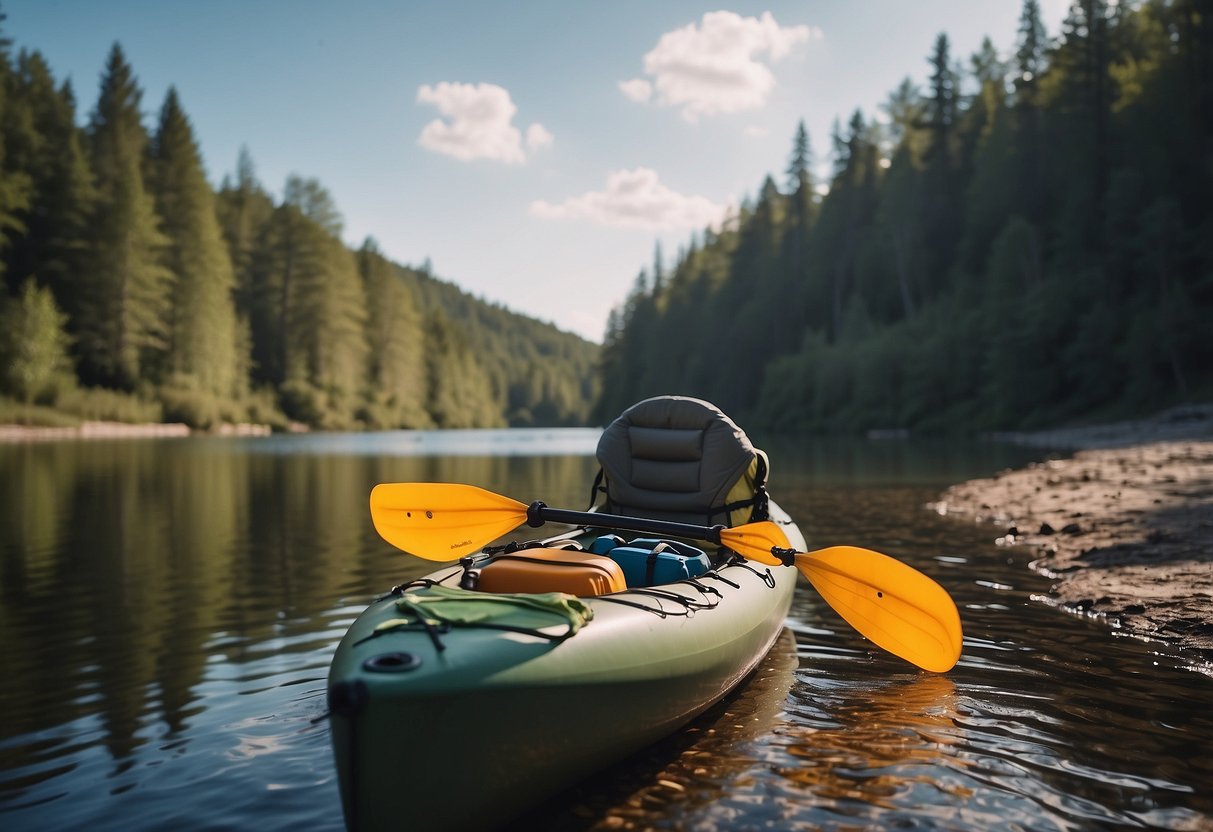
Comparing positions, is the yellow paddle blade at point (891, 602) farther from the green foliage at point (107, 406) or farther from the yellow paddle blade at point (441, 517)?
the green foliage at point (107, 406)

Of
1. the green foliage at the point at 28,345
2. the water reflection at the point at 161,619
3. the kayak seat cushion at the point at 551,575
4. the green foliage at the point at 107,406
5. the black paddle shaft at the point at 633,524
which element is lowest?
the water reflection at the point at 161,619

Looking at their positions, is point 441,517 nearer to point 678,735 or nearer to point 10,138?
point 678,735

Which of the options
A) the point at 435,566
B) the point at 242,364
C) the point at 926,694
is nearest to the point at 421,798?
the point at 926,694

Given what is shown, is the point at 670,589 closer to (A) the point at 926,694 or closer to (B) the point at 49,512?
(A) the point at 926,694

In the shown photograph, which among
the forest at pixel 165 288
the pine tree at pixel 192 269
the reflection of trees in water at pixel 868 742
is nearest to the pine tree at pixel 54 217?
the forest at pixel 165 288

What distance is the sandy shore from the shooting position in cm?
672

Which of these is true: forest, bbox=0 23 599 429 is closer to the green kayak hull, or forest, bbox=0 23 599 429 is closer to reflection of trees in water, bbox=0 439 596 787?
reflection of trees in water, bbox=0 439 596 787

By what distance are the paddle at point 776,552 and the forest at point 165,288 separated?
107 ft

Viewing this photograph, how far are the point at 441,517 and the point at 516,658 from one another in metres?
2.98

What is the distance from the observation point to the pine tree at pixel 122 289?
41.0 m

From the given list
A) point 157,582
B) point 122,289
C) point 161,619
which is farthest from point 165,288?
point 161,619

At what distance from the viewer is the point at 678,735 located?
15.4ft

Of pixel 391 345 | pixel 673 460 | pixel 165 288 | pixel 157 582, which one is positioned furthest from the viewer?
pixel 391 345

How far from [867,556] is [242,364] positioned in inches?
2122
